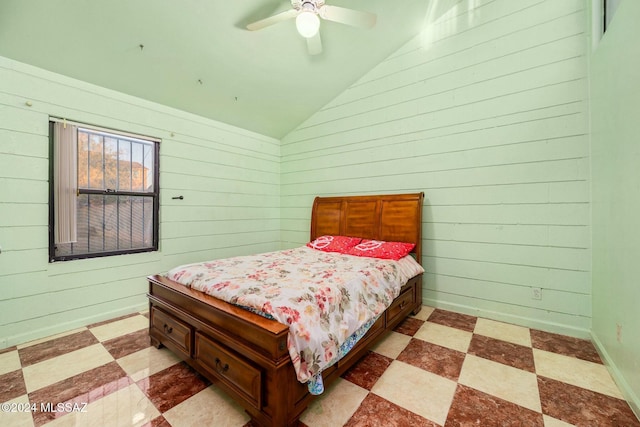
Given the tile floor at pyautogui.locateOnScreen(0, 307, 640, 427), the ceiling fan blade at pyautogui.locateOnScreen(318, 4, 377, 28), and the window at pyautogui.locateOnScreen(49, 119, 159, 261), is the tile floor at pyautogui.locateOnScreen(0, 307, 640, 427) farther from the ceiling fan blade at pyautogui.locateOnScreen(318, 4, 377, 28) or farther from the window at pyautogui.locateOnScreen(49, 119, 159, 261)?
the ceiling fan blade at pyautogui.locateOnScreen(318, 4, 377, 28)

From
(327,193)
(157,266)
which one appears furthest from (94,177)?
(327,193)

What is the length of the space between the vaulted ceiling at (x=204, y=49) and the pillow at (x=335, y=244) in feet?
6.53

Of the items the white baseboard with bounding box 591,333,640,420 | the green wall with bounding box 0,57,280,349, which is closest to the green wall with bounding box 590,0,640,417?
the white baseboard with bounding box 591,333,640,420

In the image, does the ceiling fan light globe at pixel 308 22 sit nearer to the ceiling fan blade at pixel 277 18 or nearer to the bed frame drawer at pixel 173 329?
the ceiling fan blade at pixel 277 18

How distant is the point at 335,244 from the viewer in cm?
323

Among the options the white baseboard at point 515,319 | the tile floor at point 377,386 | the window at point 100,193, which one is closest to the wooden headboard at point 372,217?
the white baseboard at point 515,319

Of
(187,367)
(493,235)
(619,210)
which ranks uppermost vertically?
(619,210)

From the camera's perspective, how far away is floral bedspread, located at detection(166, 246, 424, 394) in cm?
139

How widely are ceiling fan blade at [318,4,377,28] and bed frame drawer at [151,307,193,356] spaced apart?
8.36ft

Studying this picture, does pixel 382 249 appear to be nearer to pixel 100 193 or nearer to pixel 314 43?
pixel 314 43

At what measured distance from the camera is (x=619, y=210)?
67.7 inches

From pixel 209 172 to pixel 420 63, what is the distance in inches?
117

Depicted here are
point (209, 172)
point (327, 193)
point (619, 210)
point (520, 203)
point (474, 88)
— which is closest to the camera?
point (619, 210)

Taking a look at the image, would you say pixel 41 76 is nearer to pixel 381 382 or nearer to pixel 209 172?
pixel 209 172
